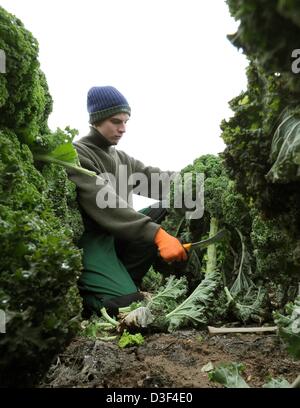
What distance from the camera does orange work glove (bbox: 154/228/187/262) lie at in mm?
4918

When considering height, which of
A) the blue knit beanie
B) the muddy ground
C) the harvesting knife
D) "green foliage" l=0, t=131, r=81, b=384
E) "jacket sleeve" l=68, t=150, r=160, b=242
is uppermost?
the blue knit beanie

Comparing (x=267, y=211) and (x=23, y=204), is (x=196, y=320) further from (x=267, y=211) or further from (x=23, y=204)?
(x=23, y=204)

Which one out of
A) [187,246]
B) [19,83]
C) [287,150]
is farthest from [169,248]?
[287,150]

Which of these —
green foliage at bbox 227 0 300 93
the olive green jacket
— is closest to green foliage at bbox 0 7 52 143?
the olive green jacket

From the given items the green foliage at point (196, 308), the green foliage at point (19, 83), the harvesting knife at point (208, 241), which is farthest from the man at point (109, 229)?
A: the green foliage at point (19, 83)

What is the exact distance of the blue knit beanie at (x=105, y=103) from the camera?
228 inches

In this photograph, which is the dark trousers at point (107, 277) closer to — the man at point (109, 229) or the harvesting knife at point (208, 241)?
the man at point (109, 229)

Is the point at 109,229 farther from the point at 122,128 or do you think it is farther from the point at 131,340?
Result: the point at 131,340

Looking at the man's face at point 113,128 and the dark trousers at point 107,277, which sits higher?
the man's face at point 113,128

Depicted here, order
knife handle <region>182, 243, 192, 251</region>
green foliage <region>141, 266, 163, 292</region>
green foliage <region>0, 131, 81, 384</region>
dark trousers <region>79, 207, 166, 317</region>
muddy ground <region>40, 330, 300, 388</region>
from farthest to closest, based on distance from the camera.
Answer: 1. green foliage <region>141, 266, 163, 292</region>
2. knife handle <region>182, 243, 192, 251</region>
3. dark trousers <region>79, 207, 166, 317</region>
4. muddy ground <region>40, 330, 300, 388</region>
5. green foliage <region>0, 131, 81, 384</region>

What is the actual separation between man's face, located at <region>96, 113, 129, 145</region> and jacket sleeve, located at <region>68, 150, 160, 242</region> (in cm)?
95

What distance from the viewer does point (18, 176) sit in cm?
264

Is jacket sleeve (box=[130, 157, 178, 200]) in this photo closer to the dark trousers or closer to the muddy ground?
the dark trousers
